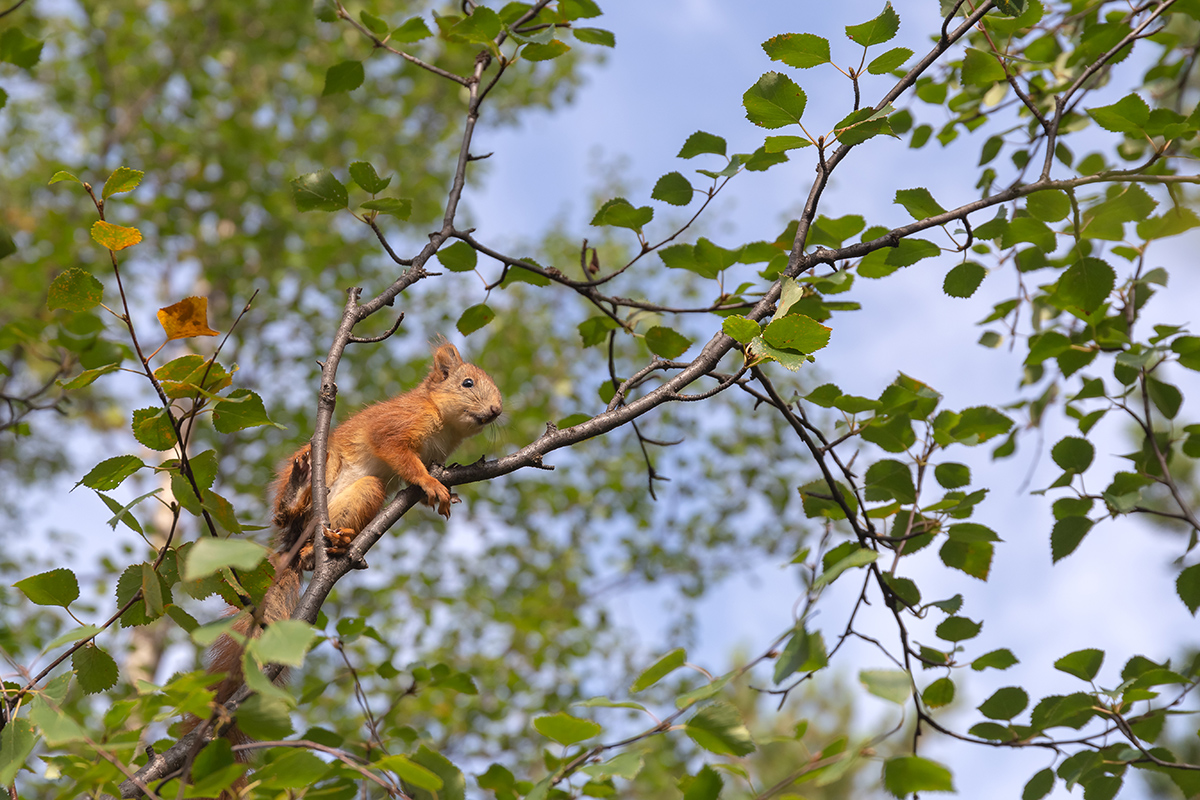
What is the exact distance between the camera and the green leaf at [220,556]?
999 millimetres

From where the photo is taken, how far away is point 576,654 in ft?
24.1

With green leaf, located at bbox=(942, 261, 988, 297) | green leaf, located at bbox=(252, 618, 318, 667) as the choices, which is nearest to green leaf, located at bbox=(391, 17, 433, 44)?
green leaf, located at bbox=(942, 261, 988, 297)

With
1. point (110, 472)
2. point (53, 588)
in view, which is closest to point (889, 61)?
point (110, 472)

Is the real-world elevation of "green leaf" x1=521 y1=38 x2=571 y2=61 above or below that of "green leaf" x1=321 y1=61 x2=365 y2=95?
below

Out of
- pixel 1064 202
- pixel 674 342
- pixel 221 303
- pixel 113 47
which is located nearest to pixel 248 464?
pixel 221 303

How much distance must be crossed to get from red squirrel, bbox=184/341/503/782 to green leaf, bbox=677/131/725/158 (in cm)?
118

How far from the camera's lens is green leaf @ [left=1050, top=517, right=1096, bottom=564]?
2.21 m

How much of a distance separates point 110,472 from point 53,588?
0.87 feet

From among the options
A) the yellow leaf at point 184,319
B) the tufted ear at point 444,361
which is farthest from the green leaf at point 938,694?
the tufted ear at point 444,361

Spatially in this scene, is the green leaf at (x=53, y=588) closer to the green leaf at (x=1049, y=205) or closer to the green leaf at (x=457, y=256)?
the green leaf at (x=457, y=256)

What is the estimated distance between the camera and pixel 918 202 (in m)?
2.06

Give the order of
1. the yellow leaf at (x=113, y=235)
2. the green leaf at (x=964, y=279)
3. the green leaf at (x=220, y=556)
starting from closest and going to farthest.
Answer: the green leaf at (x=220, y=556) < the yellow leaf at (x=113, y=235) < the green leaf at (x=964, y=279)

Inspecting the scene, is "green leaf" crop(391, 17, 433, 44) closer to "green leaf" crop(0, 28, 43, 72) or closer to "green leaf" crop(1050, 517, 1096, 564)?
"green leaf" crop(0, 28, 43, 72)

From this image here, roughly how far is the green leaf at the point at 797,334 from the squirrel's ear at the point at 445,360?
105 inches
